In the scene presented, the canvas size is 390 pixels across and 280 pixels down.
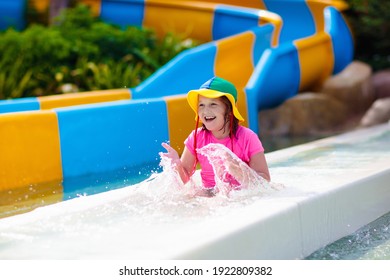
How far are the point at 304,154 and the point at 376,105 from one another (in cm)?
391

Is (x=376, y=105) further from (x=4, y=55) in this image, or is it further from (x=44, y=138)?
(x=44, y=138)

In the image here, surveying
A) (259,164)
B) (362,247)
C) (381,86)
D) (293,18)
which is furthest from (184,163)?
(293,18)

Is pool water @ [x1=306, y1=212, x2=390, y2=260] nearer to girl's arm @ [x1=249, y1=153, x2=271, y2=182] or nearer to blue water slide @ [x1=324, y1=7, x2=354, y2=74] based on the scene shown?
girl's arm @ [x1=249, y1=153, x2=271, y2=182]

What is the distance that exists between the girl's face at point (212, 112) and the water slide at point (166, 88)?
141 centimetres

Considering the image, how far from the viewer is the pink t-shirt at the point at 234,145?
3.49m

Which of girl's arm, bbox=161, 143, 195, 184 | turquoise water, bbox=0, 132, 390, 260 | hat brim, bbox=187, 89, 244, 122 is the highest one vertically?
hat brim, bbox=187, 89, 244, 122

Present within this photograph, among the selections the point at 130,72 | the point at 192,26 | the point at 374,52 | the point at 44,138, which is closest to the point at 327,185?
the point at 44,138

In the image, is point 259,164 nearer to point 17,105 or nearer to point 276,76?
point 17,105

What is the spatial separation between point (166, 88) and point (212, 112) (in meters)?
3.72

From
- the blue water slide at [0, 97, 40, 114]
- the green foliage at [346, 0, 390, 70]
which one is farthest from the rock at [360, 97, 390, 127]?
the blue water slide at [0, 97, 40, 114]

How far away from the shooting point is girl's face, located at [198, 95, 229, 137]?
347 centimetres

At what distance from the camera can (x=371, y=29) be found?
451 inches

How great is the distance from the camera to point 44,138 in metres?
4.85

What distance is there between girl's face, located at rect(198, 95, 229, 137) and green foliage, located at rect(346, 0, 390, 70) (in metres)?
7.93
